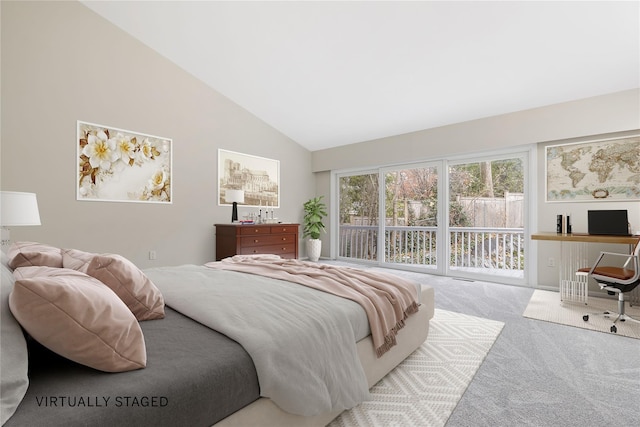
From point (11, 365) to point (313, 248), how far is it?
5.69 meters

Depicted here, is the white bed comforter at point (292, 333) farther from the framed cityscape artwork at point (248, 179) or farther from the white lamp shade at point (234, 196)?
the framed cityscape artwork at point (248, 179)

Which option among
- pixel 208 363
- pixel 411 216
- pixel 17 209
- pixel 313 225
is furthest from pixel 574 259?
pixel 17 209

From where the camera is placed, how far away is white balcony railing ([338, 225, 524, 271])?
473 cm

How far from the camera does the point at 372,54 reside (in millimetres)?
3705

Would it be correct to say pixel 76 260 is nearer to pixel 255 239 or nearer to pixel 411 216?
pixel 255 239

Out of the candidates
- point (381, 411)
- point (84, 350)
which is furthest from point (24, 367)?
point (381, 411)

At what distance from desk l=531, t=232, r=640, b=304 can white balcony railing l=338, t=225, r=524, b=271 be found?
0.62 meters

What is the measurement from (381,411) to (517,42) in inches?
141

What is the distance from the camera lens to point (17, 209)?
219 cm

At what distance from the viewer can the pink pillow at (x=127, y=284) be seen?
1.35 m

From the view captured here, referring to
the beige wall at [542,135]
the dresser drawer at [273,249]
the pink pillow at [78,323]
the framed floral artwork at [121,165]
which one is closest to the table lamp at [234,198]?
the dresser drawer at [273,249]

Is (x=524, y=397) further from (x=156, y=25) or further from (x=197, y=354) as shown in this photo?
(x=156, y=25)

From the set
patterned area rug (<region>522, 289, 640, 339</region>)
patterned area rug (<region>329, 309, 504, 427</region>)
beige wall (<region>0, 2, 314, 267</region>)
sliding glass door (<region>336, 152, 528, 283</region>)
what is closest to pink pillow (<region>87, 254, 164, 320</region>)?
patterned area rug (<region>329, 309, 504, 427</region>)

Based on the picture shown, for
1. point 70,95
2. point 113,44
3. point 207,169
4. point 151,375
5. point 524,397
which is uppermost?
point 113,44
